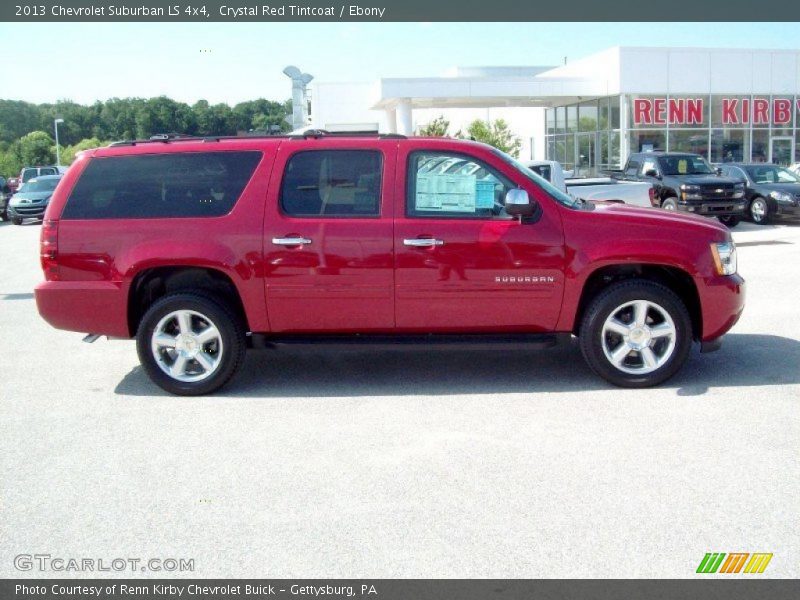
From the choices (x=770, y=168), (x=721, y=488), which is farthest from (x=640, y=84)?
(x=721, y=488)

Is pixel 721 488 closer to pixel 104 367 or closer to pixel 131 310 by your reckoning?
pixel 131 310

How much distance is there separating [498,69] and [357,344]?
57.9 m

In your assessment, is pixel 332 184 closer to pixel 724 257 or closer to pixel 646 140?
pixel 724 257

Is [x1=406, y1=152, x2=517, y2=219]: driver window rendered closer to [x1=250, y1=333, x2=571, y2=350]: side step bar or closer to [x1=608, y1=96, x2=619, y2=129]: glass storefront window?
[x1=250, y1=333, x2=571, y2=350]: side step bar

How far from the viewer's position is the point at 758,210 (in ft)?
70.6

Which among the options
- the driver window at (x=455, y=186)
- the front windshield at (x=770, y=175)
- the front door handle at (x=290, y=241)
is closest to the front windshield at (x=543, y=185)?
the driver window at (x=455, y=186)

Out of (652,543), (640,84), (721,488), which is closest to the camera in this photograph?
(652,543)

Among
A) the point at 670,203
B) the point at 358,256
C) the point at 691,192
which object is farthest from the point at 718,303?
the point at 670,203

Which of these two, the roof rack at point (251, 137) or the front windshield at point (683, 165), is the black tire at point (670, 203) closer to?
the front windshield at point (683, 165)

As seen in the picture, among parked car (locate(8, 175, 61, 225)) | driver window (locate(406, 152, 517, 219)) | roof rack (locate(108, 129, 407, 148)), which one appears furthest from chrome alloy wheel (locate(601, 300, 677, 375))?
parked car (locate(8, 175, 61, 225))

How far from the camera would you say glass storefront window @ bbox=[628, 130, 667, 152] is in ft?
109

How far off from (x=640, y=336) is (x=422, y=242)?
178cm

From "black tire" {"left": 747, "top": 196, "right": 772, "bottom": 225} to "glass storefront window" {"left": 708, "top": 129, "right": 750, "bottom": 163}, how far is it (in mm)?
13192

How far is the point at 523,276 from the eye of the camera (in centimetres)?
643
